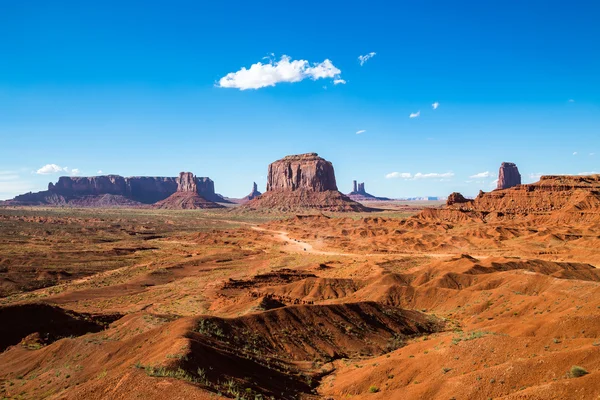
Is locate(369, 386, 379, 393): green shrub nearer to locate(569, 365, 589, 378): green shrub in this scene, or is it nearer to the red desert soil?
the red desert soil

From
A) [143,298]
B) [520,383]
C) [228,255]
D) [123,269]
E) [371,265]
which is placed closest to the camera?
[520,383]

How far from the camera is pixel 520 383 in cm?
1683

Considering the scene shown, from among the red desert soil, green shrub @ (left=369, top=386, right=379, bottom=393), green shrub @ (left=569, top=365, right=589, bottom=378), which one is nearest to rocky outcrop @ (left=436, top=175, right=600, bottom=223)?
the red desert soil

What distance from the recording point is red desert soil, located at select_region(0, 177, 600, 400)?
18.3 metres

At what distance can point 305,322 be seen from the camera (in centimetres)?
3369

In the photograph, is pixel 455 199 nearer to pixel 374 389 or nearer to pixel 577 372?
pixel 374 389

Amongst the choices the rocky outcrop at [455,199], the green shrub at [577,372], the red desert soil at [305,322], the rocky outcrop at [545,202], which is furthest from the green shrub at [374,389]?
the rocky outcrop at [455,199]

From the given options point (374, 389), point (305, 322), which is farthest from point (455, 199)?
point (374, 389)

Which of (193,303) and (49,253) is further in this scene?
(49,253)

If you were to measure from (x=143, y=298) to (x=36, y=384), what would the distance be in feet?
94.5

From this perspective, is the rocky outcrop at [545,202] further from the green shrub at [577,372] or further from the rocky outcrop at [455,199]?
the green shrub at [577,372]

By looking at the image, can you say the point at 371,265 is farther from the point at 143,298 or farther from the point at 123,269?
the point at 123,269

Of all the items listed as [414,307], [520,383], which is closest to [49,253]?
[414,307]

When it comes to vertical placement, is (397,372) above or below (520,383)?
below
